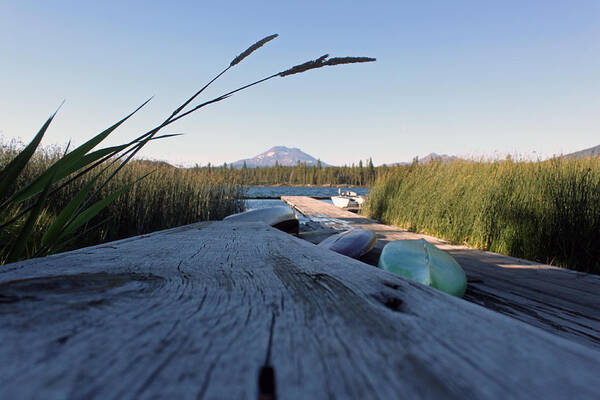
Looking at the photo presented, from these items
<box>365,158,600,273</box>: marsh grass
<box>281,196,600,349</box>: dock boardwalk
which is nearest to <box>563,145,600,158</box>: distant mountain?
<box>365,158,600,273</box>: marsh grass

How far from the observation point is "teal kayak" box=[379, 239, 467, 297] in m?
1.36

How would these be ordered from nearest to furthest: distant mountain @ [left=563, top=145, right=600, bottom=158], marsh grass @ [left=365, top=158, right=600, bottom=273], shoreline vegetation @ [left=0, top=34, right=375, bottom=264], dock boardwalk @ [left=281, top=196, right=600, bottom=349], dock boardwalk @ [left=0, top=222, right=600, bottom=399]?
dock boardwalk @ [left=0, top=222, right=600, bottom=399], shoreline vegetation @ [left=0, top=34, right=375, bottom=264], dock boardwalk @ [left=281, top=196, right=600, bottom=349], marsh grass @ [left=365, top=158, right=600, bottom=273], distant mountain @ [left=563, top=145, right=600, bottom=158]

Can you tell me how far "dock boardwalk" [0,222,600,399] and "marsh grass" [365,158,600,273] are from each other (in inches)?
122

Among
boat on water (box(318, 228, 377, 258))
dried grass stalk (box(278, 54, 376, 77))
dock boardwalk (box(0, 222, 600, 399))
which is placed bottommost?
boat on water (box(318, 228, 377, 258))

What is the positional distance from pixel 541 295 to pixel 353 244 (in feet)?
3.64

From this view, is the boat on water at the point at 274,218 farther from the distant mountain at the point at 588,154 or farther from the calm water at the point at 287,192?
the calm water at the point at 287,192

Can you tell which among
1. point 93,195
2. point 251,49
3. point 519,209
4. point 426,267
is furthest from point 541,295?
point 519,209

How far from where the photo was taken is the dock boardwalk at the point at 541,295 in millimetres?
1091

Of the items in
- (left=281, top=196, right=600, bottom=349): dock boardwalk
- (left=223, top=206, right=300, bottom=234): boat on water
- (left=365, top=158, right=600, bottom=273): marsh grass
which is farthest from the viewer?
(left=223, top=206, right=300, bottom=234): boat on water

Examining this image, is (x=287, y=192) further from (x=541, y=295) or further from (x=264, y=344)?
(x=264, y=344)

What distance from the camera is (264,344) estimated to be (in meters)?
0.28

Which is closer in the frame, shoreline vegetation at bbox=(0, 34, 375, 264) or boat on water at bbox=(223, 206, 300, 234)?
shoreline vegetation at bbox=(0, 34, 375, 264)

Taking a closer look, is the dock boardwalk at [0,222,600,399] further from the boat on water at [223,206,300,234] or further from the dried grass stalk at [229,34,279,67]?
the boat on water at [223,206,300,234]

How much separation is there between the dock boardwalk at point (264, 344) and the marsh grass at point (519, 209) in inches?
122
